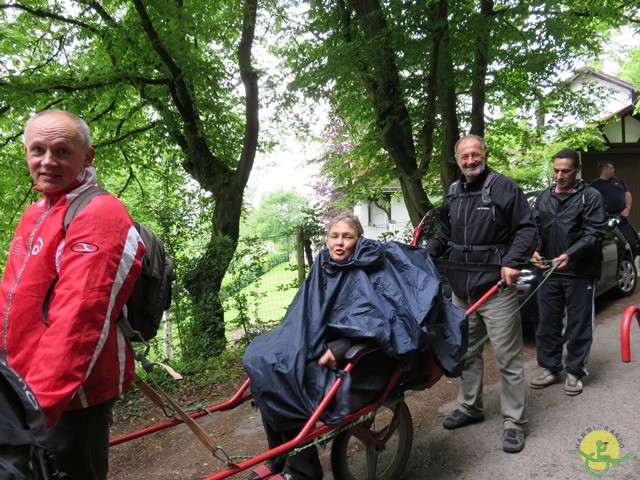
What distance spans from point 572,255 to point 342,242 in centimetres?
221

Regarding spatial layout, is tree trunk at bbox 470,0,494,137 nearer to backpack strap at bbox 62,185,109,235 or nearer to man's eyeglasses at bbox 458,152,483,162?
man's eyeglasses at bbox 458,152,483,162

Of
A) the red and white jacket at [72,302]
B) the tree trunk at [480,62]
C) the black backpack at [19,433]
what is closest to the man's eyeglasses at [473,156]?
the red and white jacket at [72,302]

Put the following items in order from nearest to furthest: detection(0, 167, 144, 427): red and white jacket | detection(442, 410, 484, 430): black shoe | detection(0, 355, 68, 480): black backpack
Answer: detection(0, 355, 68, 480): black backpack
detection(0, 167, 144, 427): red and white jacket
detection(442, 410, 484, 430): black shoe

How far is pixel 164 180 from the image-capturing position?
11367mm

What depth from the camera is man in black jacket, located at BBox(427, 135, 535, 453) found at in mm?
3342

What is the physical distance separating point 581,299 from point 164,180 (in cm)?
962

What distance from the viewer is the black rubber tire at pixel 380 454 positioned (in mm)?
2814

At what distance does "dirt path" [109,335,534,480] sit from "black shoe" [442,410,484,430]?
0.63ft

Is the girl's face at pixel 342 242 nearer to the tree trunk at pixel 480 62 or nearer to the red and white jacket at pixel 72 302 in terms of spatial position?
the red and white jacket at pixel 72 302

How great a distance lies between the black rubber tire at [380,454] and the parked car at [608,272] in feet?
7.29

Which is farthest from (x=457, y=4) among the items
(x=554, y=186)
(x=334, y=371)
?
(x=334, y=371)

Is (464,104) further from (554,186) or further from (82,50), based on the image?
(82,50)

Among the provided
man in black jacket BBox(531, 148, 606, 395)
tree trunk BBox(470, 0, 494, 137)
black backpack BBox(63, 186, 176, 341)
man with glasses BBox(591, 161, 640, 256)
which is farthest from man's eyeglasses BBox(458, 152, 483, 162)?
man with glasses BBox(591, 161, 640, 256)

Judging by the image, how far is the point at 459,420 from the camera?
3713mm
